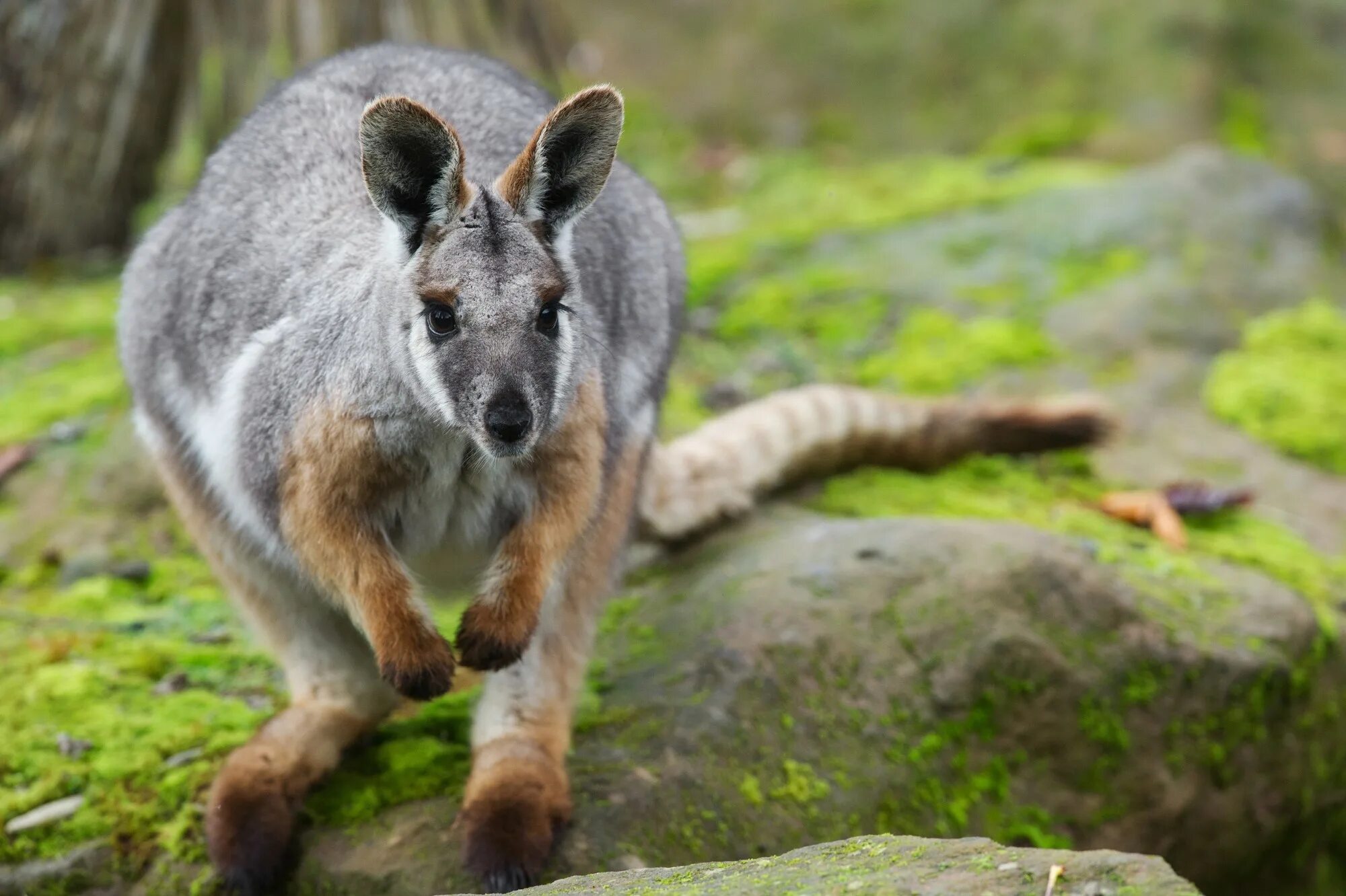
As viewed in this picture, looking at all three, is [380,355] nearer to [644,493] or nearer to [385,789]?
[385,789]

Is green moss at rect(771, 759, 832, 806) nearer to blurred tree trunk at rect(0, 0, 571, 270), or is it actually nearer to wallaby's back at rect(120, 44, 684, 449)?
wallaby's back at rect(120, 44, 684, 449)

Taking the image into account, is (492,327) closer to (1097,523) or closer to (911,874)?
(911,874)

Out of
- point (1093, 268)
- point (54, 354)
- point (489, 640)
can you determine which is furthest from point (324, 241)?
point (1093, 268)

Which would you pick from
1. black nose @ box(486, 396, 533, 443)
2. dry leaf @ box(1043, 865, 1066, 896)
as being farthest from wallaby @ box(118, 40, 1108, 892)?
dry leaf @ box(1043, 865, 1066, 896)

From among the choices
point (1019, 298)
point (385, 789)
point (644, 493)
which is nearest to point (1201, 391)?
point (1019, 298)

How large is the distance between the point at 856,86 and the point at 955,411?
5285mm

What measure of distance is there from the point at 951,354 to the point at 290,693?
11.7 feet

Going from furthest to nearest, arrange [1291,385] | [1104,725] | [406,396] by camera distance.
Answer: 1. [1291,385]
2. [1104,725]
3. [406,396]

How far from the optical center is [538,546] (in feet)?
10.7

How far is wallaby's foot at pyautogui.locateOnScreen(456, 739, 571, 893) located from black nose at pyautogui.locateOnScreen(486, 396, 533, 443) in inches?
35.7

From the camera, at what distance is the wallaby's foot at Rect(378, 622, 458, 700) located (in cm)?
312

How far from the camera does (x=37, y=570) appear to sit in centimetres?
495

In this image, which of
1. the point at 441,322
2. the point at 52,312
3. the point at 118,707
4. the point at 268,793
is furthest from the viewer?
the point at 52,312

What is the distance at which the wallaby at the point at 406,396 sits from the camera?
2986 mm
